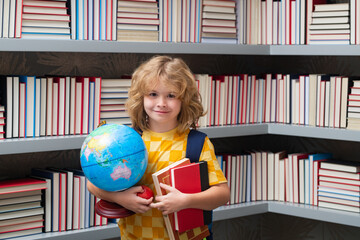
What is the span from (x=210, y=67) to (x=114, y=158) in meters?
1.87

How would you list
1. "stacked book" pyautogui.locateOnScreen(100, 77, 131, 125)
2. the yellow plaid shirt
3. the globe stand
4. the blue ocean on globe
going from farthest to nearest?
"stacked book" pyautogui.locateOnScreen(100, 77, 131, 125) < the yellow plaid shirt < the globe stand < the blue ocean on globe

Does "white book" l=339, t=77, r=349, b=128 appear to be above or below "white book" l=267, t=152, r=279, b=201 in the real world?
above

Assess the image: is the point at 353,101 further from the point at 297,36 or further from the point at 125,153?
the point at 125,153

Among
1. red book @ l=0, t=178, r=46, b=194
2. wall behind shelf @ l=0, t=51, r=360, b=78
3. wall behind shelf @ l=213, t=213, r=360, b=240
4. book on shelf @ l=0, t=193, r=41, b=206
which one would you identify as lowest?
wall behind shelf @ l=213, t=213, r=360, b=240

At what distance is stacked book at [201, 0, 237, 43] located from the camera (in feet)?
10.8

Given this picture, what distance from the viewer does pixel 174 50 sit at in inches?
122

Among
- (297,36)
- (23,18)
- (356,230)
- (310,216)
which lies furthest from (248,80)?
(23,18)

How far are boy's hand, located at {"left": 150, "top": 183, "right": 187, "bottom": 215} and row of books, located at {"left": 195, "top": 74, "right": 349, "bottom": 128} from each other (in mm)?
1247

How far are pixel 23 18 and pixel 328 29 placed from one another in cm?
167

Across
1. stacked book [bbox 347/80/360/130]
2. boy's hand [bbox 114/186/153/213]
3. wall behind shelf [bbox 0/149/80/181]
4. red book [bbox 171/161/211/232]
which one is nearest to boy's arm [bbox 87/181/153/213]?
boy's hand [bbox 114/186/153/213]

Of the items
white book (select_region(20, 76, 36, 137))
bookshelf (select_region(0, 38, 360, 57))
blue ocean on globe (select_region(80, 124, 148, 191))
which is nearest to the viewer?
blue ocean on globe (select_region(80, 124, 148, 191))

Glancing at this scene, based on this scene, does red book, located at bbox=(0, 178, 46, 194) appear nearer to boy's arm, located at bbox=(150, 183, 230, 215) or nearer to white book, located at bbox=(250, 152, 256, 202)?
boy's arm, located at bbox=(150, 183, 230, 215)

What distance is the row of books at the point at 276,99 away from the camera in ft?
10.7

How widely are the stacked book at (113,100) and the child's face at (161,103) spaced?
31.5 inches
